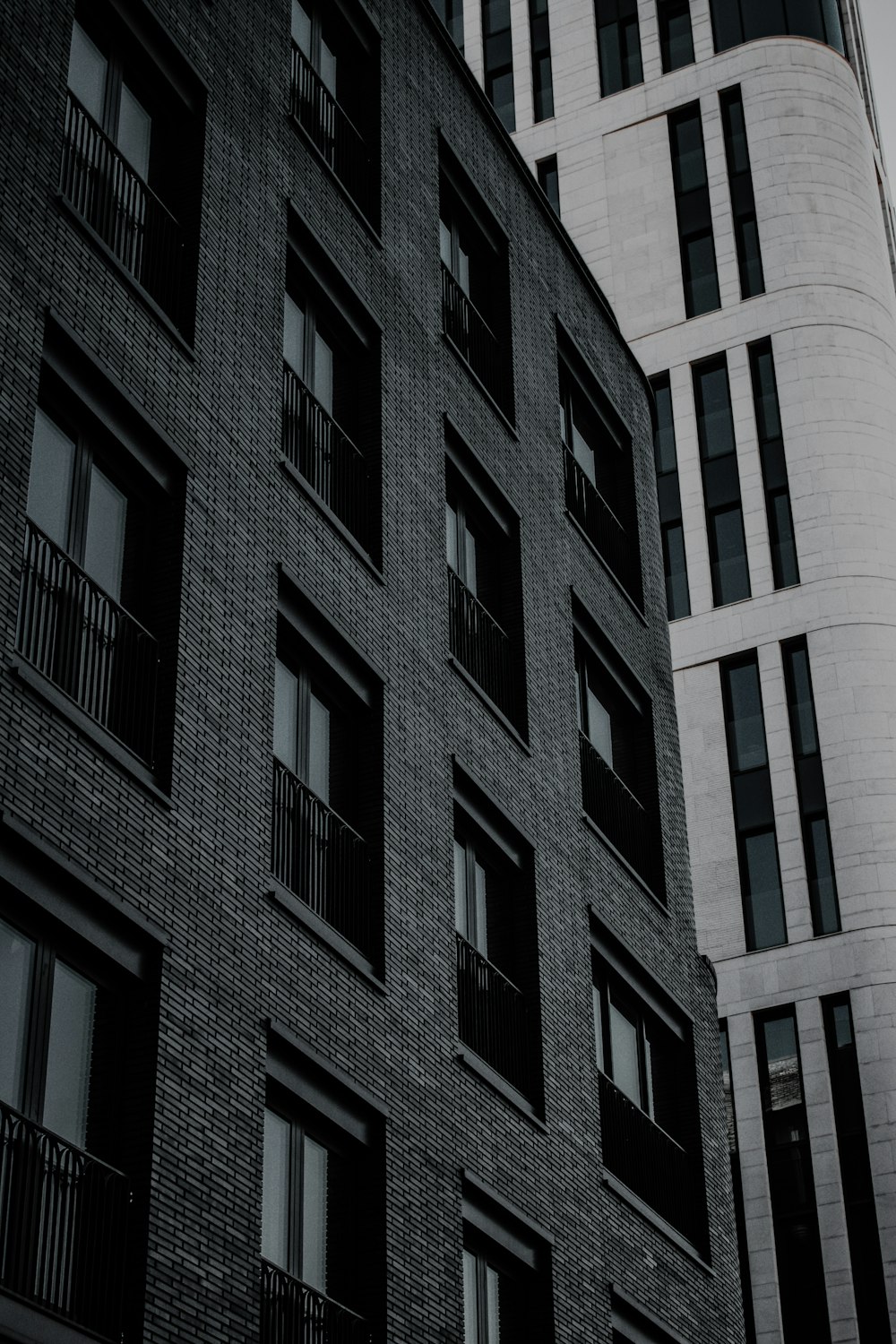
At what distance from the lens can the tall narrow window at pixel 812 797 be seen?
1783 inches

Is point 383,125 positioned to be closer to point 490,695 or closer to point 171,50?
point 171,50

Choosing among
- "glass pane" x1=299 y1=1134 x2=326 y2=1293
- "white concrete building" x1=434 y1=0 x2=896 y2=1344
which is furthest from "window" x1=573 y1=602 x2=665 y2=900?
"white concrete building" x1=434 y1=0 x2=896 y2=1344

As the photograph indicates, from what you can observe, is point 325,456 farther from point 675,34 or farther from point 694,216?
point 675,34

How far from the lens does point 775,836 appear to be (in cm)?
4612

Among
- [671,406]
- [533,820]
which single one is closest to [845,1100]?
[671,406]

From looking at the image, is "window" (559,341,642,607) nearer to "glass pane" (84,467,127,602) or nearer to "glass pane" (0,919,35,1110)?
"glass pane" (84,467,127,602)

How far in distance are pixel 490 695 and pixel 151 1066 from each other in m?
9.97

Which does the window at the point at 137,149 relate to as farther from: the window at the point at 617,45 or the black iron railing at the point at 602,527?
the window at the point at 617,45

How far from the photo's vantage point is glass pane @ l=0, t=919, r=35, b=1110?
1380cm

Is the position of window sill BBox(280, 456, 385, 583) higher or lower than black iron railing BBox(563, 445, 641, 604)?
lower

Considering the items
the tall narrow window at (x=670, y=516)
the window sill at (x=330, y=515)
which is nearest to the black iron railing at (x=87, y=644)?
the window sill at (x=330, y=515)

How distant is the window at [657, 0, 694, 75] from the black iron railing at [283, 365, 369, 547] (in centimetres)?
3931

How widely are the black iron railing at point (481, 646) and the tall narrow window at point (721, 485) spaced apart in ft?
82.9

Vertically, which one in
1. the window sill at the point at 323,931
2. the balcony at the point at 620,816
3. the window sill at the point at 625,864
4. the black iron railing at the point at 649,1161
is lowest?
the window sill at the point at 323,931
